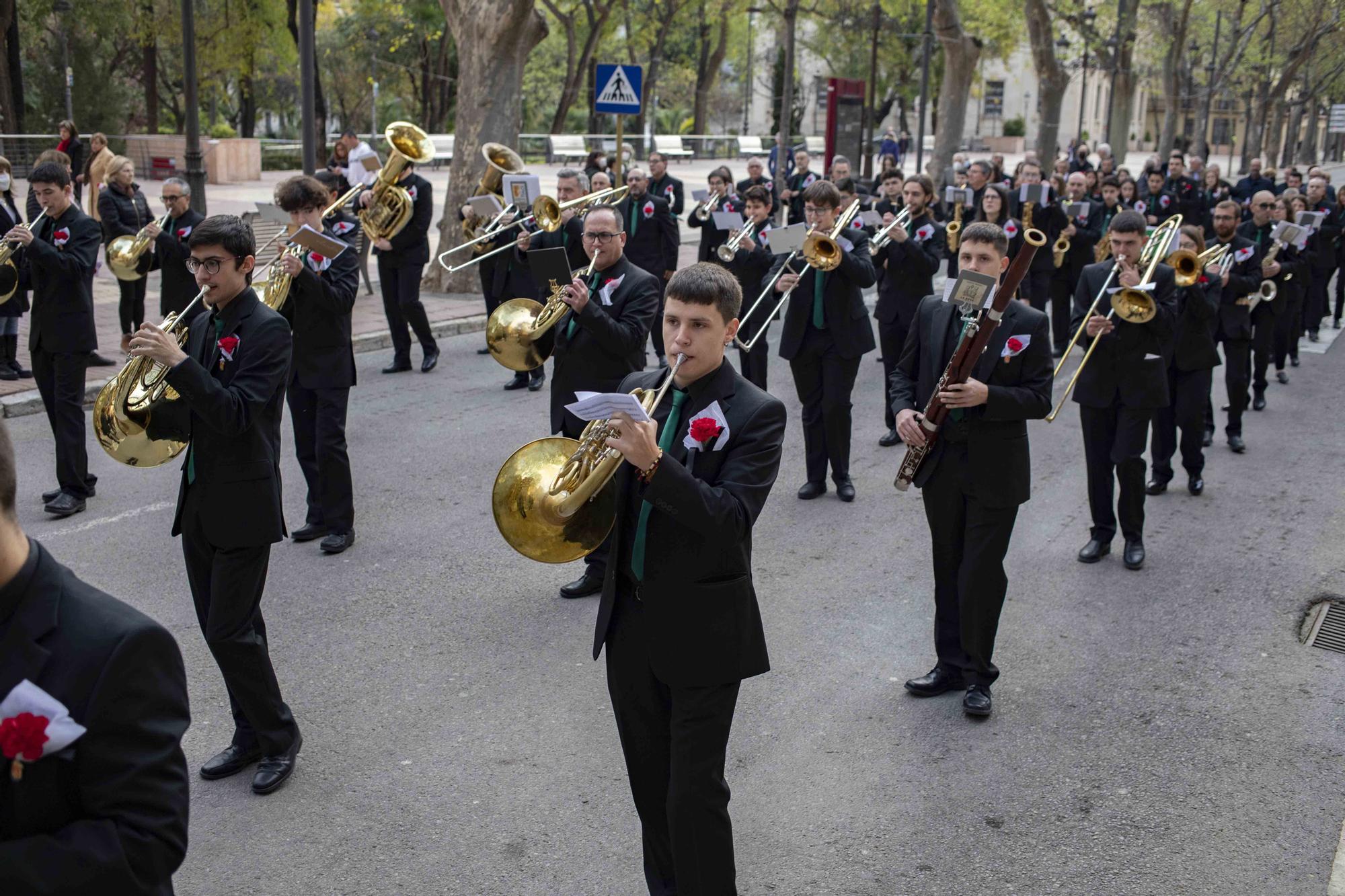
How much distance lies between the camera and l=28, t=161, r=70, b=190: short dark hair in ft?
25.3

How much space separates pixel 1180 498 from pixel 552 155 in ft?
114

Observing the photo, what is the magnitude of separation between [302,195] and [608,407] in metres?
4.42

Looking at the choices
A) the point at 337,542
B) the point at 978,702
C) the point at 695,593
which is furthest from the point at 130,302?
the point at 695,593

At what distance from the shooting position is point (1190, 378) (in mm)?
8602

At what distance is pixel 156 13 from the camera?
30.6 meters

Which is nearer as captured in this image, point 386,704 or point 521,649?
point 386,704

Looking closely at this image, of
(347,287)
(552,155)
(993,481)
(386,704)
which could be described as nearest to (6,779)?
(386,704)

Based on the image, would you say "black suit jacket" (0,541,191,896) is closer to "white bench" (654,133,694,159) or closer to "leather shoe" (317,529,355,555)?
"leather shoe" (317,529,355,555)

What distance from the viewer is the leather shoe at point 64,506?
7648mm

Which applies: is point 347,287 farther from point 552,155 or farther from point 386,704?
point 552,155

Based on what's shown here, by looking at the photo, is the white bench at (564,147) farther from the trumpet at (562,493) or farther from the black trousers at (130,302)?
the trumpet at (562,493)

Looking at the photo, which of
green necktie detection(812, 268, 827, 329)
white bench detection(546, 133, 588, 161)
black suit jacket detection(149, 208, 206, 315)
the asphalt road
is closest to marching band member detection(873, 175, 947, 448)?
green necktie detection(812, 268, 827, 329)

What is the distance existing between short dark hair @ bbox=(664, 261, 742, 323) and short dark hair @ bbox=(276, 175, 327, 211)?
391 cm

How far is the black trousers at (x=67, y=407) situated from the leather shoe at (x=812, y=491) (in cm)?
453
